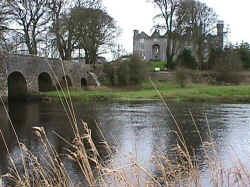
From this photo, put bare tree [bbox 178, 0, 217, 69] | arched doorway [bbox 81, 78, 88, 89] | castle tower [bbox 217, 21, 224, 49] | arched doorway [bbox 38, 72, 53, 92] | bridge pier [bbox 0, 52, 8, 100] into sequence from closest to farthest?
bridge pier [bbox 0, 52, 8, 100], arched doorway [bbox 38, 72, 53, 92], arched doorway [bbox 81, 78, 88, 89], bare tree [bbox 178, 0, 217, 69], castle tower [bbox 217, 21, 224, 49]

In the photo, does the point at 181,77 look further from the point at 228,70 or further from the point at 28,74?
the point at 28,74

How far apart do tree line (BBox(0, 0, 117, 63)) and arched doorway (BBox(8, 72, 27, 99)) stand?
2.69m

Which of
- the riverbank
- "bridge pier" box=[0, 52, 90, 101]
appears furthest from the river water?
the riverbank

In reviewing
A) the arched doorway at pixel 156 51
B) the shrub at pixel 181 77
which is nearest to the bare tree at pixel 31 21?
the shrub at pixel 181 77

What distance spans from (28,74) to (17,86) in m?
1.86

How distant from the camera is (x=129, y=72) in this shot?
44656 millimetres

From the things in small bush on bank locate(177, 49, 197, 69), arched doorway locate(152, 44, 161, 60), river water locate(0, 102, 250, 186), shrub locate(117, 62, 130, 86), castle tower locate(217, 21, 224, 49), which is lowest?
river water locate(0, 102, 250, 186)

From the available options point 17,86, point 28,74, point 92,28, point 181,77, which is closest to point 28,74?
point 28,74

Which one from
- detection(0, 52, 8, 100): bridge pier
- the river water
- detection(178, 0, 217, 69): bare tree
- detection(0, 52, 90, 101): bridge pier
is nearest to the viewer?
the river water

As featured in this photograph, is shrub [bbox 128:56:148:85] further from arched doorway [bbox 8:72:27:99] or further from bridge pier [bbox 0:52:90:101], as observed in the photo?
arched doorway [bbox 8:72:27:99]

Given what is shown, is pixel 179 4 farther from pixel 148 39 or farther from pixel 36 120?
pixel 36 120

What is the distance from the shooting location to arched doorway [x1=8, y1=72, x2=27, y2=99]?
38.3 m

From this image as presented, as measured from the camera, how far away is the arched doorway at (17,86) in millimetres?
38281

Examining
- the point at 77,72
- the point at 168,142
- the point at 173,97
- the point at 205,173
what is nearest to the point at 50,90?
the point at 77,72
